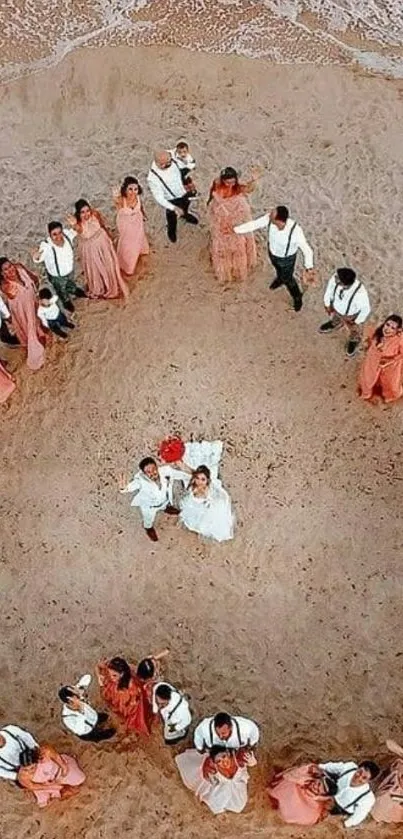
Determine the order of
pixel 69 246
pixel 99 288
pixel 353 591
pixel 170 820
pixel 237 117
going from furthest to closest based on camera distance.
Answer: pixel 237 117, pixel 99 288, pixel 69 246, pixel 353 591, pixel 170 820

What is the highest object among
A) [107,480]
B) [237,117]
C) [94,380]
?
[237,117]

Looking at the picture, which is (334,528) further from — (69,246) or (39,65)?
(39,65)

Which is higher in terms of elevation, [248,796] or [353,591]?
[353,591]

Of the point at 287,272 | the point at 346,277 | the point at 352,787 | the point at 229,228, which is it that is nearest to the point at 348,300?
the point at 346,277

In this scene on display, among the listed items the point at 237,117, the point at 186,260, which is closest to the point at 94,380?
the point at 186,260

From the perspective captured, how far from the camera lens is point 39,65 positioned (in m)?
8.93

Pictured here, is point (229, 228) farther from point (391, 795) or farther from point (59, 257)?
point (391, 795)

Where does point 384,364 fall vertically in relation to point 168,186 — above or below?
below

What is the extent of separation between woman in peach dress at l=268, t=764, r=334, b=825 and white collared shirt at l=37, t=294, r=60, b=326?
322 cm

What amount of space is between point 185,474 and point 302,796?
1.90m

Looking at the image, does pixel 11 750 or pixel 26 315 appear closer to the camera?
pixel 11 750

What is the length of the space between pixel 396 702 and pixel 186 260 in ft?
11.2

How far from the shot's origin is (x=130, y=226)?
7.16m

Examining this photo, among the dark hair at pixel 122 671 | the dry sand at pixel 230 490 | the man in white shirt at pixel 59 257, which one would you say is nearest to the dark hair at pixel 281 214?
the dry sand at pixel 230 490
